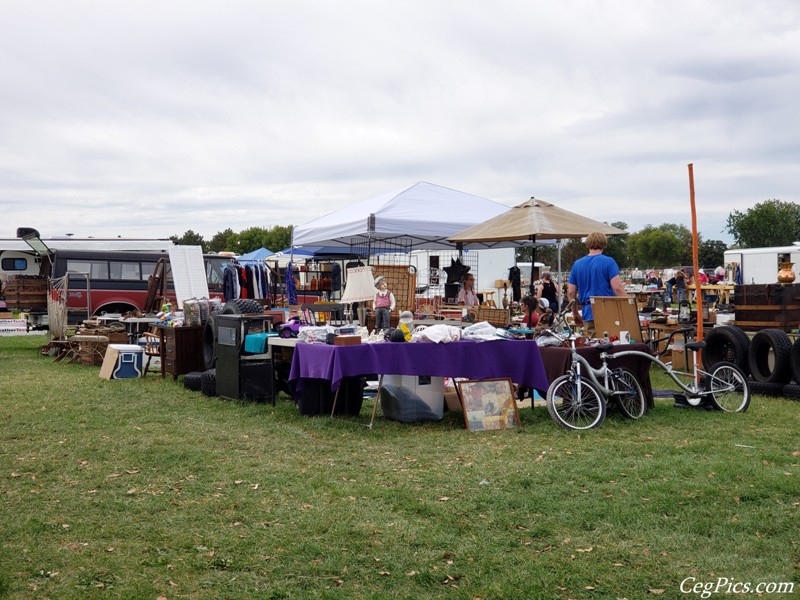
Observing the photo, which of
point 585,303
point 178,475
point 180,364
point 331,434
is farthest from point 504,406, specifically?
point 180,364

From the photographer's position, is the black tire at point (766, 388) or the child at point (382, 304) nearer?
the black tire at point (766, 388)

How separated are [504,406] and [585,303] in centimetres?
220

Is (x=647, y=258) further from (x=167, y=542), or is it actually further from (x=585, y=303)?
(x=167, y=542)

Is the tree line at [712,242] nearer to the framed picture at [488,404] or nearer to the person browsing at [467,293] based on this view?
the person browsing at [467,293]

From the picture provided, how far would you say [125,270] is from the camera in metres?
16.7

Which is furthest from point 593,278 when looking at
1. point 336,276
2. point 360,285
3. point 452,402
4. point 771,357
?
point 336,276

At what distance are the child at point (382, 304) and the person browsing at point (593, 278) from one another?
2769 mm

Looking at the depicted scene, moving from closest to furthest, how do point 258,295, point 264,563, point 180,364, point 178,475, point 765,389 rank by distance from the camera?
point 264,563 → point 178,475 → point 765,389 → point 180,364 → point 258,295

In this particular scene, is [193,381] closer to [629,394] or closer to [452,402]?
[452,402]

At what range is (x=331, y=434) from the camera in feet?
23.3

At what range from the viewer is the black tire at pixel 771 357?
8.69 m

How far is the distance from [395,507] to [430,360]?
2519 mm

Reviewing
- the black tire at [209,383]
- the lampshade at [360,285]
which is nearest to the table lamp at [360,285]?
the lampshade at [360,285]

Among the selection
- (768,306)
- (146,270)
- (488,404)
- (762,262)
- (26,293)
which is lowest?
(488,404)
